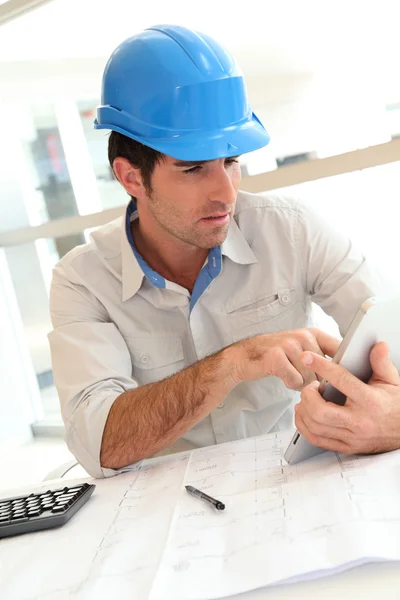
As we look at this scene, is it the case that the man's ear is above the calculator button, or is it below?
above

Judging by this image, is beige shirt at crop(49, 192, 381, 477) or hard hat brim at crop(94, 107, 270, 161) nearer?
hard hat brim at crop(94, 107, 270, 161)

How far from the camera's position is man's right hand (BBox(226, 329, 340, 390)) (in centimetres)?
114

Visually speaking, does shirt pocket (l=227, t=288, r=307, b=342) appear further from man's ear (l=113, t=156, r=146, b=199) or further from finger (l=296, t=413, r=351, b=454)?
finger (l=296, t=413, r=351, b=454)

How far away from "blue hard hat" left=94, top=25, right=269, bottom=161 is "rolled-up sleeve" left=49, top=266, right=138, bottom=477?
456 mm

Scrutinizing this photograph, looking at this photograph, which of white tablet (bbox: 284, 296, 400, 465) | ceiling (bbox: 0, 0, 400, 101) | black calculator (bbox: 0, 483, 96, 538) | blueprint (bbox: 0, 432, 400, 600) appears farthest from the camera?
ceiling (bbox: 0, 0, 400, 101)

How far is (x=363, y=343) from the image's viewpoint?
97 cm

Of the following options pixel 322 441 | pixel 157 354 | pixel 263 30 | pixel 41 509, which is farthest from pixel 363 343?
pixel 263 30

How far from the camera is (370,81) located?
2.37m

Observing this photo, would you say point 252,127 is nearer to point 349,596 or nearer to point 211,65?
point 211,65

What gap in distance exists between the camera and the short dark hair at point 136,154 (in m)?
1.54

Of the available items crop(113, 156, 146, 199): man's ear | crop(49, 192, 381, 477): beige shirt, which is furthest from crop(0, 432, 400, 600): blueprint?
crop(113, 156, 146, 199): man's ear

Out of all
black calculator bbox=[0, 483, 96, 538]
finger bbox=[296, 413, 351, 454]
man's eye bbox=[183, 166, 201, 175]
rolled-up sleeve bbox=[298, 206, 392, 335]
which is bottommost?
black calculator bbox=[0, 483, 96, 538]

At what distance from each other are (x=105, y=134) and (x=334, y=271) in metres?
0.88

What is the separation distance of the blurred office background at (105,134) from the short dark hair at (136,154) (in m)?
0.49
